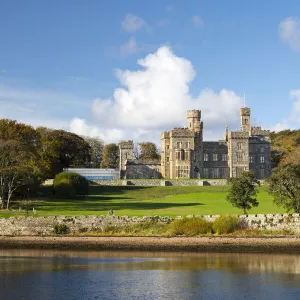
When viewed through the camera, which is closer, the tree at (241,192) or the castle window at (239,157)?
the tree at (241,192)

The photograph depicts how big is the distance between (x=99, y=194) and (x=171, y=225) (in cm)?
3686

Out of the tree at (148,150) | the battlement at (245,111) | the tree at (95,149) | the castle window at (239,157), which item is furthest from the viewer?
the tree at (148,150)

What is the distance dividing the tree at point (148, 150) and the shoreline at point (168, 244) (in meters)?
86.7

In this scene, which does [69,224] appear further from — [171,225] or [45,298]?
[45,298]

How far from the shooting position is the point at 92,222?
36906mm

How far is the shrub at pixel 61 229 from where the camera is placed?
36.4 metres

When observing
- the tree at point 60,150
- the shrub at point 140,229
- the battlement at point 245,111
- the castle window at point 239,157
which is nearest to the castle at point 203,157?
the castle window at point 239,157

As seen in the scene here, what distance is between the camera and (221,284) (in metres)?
23.9

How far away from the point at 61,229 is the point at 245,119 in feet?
223

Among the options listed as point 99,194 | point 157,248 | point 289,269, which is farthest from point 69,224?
point 99,194

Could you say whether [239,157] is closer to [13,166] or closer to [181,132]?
[181,132]

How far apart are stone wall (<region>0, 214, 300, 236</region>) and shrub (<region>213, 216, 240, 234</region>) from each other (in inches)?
20.2

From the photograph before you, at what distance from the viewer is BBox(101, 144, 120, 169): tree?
115094 mm

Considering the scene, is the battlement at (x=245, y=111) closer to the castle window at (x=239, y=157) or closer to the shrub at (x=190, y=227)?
the castle window at (x=239, y=157)
